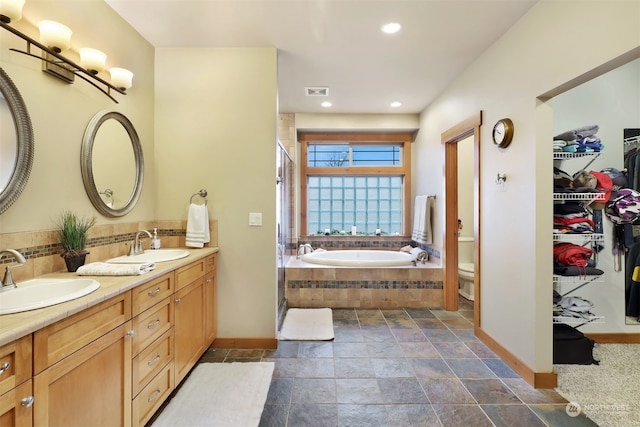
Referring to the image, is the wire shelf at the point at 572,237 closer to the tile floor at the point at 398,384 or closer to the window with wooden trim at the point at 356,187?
the tile floor at the point at 398,384

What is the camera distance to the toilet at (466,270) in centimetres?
390

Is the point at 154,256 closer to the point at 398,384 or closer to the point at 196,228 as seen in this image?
the point at 196,228

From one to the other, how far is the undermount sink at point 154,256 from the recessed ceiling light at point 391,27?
2.25 m

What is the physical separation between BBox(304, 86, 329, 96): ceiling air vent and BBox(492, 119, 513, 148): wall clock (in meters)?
1.86

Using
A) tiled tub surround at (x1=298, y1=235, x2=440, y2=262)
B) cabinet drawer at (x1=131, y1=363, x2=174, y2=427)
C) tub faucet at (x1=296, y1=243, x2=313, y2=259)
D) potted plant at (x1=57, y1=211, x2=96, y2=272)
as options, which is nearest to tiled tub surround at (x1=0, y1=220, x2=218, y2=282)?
potted plant at (x1=57, y1=211, x2=96, y2=272)

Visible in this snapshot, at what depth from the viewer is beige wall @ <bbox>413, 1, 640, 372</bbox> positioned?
1.62m

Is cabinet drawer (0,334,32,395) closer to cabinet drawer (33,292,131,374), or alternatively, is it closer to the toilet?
cabinet drawer (33,292,131,374)

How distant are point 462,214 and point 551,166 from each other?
8.49 ft

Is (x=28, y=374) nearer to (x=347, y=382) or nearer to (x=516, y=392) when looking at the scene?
(x=347, y=382)

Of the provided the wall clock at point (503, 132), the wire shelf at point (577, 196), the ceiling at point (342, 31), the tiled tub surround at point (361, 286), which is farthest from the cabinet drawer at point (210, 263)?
the wire shelf at point (577, 196)

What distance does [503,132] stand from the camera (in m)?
2.28

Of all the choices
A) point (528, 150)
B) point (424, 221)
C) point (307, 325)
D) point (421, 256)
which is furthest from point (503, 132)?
point (307, 325)

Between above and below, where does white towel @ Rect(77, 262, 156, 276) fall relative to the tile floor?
above

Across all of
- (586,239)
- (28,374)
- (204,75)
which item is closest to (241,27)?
(204,75)
